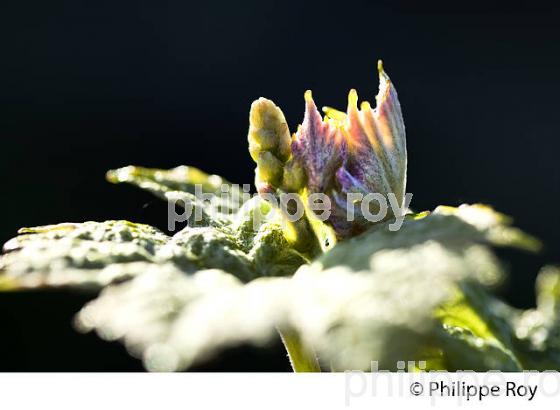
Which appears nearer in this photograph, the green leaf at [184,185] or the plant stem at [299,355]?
the plant stem at [299,355]

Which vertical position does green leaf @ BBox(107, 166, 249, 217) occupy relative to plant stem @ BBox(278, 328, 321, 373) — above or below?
above

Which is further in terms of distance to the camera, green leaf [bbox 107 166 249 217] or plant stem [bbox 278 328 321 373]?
green leaf [bbox 107 166 249 217]

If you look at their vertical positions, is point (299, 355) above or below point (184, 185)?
below

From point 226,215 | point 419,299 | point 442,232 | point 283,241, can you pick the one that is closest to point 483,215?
point 442,232

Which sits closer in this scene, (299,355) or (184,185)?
Result: (299,355)

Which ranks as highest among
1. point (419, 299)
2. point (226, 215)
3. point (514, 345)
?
point (419, 299)

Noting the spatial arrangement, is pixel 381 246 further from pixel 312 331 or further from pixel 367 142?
pixel 367 142

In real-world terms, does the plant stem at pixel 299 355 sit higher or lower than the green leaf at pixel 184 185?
lower
